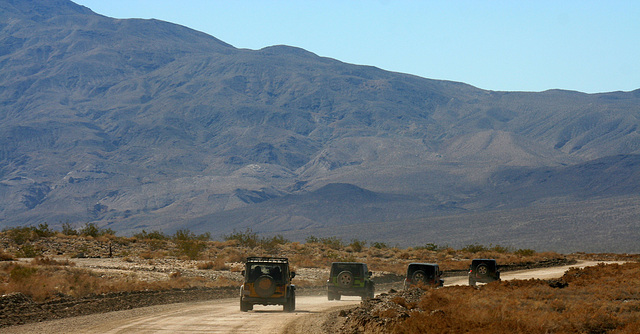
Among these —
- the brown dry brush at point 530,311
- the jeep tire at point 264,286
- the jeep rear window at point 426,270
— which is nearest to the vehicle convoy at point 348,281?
the jeep rear window at point 426,270

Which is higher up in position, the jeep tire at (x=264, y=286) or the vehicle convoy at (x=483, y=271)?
the jeep tire at (x=264, y=286)

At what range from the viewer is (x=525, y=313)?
1908cm

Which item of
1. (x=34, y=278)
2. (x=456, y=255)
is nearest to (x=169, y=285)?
(x=34, y=278)

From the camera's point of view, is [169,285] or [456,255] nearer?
[169,285]

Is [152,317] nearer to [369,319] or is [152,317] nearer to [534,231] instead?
[369,319]

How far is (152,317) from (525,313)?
1113 centimetres

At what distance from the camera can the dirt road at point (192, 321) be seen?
19.8 metres

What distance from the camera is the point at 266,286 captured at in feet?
83.0

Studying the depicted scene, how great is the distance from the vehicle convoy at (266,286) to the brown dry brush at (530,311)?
514 centimetres

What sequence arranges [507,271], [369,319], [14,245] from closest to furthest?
[369,319] < [14,245] < [507,271]

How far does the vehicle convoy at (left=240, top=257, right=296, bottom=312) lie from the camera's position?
25.2 m

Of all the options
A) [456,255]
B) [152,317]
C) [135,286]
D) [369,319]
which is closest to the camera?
[369,319]

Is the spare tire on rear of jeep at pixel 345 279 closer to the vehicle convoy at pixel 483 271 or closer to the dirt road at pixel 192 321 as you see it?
the dirt road at pixel 192 321

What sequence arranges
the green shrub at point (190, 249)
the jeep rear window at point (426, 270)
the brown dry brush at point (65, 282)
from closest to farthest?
the brown dry brush at point (65, 282)
the jeep rear window at point (426, 270)
the green shrub at point (190, 249)
